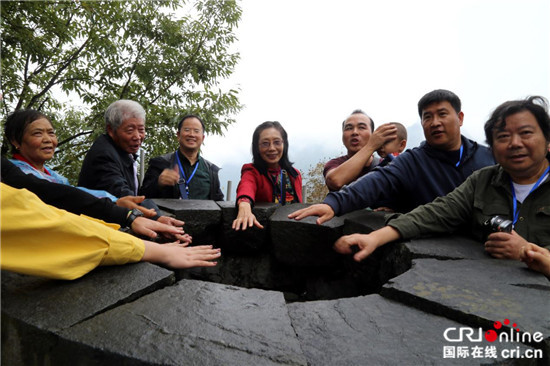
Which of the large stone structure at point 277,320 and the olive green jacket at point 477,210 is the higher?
the olive green jacket at point 477,210

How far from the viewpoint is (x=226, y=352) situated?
102 centimetres

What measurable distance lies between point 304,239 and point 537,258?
153cm

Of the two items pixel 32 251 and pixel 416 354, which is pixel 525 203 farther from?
pixel 32 251

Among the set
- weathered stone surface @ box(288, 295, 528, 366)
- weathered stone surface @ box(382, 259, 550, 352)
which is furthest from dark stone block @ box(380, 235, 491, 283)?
weathered stone surface @ box(288, 295, 528, 366)

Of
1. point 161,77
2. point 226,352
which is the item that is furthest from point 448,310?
point 161,77

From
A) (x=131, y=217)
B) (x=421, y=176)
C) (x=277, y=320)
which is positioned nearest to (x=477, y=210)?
(x=421, y=176)

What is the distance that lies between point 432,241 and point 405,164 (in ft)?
2.69

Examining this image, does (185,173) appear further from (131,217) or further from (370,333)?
(370,333)

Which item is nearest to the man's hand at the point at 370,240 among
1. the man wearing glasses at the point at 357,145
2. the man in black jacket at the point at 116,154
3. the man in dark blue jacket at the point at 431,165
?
the man in dark blue jacket at the point at 431,165

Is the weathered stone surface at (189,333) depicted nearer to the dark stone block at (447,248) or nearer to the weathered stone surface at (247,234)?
the dark stone block at (447,248)

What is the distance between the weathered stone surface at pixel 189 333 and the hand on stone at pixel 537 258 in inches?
44.9

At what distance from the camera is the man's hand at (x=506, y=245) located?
1.65m

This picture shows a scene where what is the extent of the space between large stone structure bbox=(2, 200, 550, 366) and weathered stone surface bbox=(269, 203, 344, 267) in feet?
3.01

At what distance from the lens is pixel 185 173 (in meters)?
3.76
